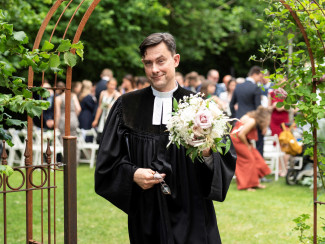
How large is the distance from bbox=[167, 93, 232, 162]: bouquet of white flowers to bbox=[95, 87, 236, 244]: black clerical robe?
0.36m

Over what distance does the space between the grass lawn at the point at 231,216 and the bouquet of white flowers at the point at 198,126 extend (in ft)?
9.75

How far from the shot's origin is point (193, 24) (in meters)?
21.2

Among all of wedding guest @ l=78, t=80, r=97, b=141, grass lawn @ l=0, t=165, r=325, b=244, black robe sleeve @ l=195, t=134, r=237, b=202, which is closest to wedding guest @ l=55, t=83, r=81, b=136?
wedding guest @ l=78, t=80, r=97, b=141

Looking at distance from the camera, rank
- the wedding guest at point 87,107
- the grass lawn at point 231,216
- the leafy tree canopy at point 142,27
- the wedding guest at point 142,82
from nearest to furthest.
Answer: the grass lawn at point 231,216 → the wedding guest at point 142,82 → the wedding guest at point 87,107 → the leafy tree canopy at point 142,27

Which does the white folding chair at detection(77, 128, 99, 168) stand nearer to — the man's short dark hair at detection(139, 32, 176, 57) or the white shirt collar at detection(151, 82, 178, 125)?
the white shirt collar at detection(151, 82, 178, 125)

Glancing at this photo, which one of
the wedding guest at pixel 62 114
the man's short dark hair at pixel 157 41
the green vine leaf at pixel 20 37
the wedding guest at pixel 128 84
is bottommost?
the wedding guest at pixel 62 114

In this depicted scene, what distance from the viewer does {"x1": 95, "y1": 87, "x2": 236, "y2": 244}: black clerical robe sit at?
3.84 metres

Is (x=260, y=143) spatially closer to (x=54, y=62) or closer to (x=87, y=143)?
(x=87, y=143)

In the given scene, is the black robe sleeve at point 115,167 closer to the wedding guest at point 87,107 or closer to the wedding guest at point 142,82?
the wedding guest at point 142,82

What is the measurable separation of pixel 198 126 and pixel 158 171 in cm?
57

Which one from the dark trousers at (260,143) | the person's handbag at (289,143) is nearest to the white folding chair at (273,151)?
the dark trousers at (260,143)

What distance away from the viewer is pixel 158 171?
380cm

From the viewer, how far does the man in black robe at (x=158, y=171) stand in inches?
151

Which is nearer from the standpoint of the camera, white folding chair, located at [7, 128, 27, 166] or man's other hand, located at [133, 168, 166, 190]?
man's other hand, located at [133, 168, 166, 190]
